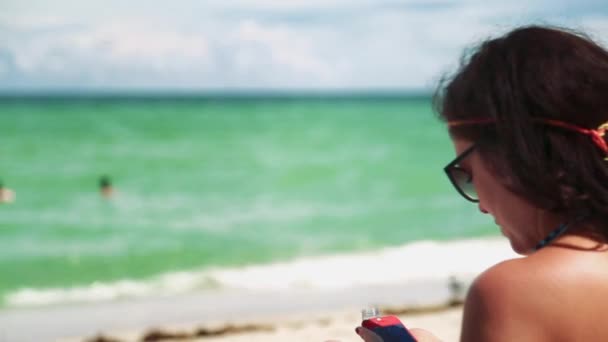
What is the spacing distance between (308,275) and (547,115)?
7.39 m

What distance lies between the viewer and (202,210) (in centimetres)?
1466

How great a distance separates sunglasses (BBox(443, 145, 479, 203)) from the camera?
1473 mm

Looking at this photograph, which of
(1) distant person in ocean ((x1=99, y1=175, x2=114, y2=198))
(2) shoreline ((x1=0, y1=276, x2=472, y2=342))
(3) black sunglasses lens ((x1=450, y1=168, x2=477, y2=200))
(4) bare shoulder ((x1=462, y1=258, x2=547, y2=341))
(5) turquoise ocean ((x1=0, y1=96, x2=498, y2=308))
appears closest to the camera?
(4) bare shoulder ((x1=462, y1=258, x2=547, y2=341))

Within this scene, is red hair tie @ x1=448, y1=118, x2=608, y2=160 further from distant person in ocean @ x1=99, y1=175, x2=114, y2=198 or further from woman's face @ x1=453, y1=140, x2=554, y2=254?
distant person in ocean @ x1=99, y1=175, x2=114, y2=198

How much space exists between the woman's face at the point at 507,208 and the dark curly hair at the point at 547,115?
0.02 m

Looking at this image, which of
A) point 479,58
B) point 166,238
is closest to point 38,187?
point 166,238

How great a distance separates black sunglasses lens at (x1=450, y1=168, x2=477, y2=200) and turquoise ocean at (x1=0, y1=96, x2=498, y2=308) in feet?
7.60

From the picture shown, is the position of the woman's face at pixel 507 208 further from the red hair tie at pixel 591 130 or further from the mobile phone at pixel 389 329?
the mobile phone at pixel 389 329

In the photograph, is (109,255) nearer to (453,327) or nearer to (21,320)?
(21,320)

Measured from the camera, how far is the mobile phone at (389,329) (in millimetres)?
1522

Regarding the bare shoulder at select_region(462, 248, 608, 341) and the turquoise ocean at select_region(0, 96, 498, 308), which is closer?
the bare shoulder at select_region(462, 248, 608, 341)

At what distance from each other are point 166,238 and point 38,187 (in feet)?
17.0

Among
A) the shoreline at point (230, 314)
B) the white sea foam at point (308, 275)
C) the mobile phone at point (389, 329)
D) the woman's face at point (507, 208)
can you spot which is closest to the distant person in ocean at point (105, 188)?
the white sea foam at point (308, 275)

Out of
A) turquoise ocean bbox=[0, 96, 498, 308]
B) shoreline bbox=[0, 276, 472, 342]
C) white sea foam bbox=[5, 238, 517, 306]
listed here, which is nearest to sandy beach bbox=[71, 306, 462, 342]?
shoreline bbox=[0, 276, 472, 342]
